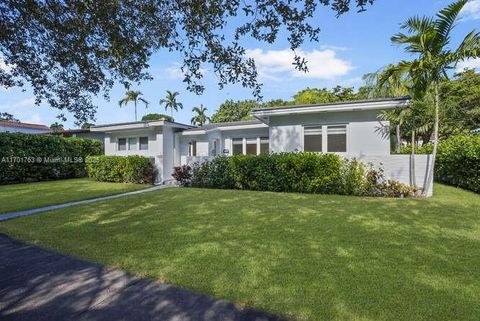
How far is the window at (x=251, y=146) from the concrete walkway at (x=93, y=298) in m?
12.9

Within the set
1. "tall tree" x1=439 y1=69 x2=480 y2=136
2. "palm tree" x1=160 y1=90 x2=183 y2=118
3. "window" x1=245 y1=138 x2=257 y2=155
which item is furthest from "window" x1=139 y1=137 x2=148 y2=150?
"palm tree" x1=160 y1=90 x2=183 y2=118

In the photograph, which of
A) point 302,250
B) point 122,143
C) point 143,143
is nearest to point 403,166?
point 302,250

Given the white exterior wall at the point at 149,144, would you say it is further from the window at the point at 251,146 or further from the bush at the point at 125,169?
the window at the point at 251,146

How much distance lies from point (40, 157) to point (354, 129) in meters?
18.4

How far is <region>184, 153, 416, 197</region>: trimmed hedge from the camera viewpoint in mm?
11320

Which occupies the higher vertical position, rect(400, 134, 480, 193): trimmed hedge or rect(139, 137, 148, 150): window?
rect(139, 137, 148, 150): window

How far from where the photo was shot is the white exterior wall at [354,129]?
40.9 ft

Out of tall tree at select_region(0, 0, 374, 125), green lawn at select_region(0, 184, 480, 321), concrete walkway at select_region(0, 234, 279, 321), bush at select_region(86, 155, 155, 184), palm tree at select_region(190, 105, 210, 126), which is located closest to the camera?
concrete walkway at select_region(0, 234, 279, 321)

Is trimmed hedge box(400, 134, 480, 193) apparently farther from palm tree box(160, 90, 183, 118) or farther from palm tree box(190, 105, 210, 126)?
palm tree box(190, 105, 210, 126)

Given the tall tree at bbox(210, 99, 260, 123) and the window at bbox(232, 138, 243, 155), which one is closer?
the window at bbox(232, 138, 243, 155)

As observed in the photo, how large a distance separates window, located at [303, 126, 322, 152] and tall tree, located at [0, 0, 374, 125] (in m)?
9.12

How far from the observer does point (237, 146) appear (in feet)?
58.2

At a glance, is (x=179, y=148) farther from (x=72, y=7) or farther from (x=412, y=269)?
(x=412, y=269)

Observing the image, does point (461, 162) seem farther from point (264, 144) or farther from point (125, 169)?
point (125, 169)
